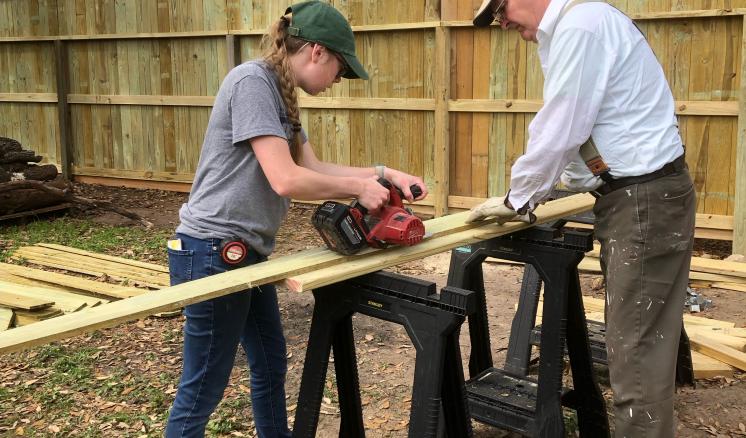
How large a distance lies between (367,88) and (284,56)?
6.61m

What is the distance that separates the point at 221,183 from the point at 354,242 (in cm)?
59

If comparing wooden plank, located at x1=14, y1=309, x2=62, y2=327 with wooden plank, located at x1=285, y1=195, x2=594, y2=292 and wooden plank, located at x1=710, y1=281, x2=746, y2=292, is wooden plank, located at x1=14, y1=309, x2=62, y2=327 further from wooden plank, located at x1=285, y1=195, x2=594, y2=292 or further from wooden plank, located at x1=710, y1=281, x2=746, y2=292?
wooden plank, located at x1=710, y1=281, x2=746, y2=292

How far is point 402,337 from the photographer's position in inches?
225

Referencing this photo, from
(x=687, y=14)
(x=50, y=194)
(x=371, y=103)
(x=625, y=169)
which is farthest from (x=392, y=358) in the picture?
(x=50, y=194)

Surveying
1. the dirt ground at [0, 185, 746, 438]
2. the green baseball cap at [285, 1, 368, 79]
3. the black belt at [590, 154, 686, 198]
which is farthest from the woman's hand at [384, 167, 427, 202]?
the dirt ground at [0, 185, 746, 438]

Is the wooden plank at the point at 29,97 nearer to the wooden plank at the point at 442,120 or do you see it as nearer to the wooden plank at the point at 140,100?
the wooden plank at the point at 140,100

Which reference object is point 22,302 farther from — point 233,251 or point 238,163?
point 238,163

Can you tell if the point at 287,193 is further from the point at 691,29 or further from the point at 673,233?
the point at 691,29

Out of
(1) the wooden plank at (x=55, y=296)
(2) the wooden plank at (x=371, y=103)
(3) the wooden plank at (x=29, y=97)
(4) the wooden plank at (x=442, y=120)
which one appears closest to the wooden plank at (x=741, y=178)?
(4) the wooden plank at (x=442, y=120)

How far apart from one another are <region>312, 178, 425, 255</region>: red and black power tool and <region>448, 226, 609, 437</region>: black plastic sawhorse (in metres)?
0.70

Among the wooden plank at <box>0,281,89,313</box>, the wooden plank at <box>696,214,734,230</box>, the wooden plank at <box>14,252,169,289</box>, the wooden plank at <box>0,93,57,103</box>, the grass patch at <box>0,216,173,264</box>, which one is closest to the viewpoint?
the wooden plank at <box>0,281,89,313</box>

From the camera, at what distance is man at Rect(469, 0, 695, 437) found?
309 centimetres

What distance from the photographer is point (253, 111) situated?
2.89 metres

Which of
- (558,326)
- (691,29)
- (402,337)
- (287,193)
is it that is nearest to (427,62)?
(691,29)
